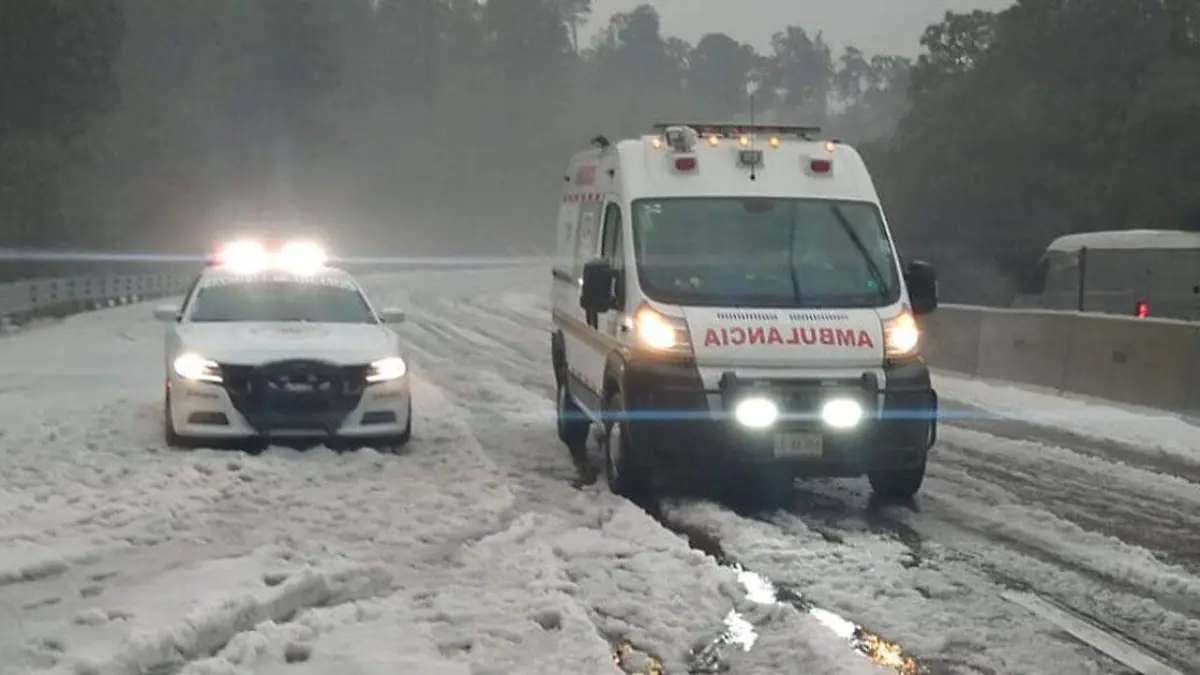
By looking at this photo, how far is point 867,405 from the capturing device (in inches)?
379

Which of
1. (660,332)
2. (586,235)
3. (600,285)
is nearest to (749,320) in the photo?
(660,332)

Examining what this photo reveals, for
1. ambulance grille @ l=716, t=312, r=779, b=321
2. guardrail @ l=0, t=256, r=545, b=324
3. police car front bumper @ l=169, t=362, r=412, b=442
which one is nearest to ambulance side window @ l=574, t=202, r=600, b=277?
ambulance grille @ l=716, t=312, r=779, b=321

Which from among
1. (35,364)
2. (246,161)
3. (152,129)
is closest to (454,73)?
(246,161)

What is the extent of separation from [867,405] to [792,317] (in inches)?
29.5

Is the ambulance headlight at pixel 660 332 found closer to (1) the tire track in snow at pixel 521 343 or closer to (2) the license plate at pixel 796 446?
(2) the license plate at pixel 796 446

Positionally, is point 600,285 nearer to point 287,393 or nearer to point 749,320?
point 749,320

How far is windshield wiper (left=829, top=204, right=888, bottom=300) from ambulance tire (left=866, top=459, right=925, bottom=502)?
1.18 meters

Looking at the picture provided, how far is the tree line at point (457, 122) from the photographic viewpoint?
4481cm

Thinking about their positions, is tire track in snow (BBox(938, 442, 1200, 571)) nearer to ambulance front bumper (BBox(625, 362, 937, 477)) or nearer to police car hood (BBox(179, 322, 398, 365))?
ambulance front bumper (BBox(625, 362, 937, 477))

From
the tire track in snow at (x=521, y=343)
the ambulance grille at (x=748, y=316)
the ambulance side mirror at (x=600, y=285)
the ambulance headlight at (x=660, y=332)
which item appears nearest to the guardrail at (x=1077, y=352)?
the tire track in snow at (x=521, y=343)

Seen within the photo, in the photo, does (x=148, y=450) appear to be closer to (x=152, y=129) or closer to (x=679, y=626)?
(x=679, y=626)

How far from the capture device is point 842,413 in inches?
378

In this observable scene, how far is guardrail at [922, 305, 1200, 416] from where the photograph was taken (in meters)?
15.6

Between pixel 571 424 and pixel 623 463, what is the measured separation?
2.77 metres
